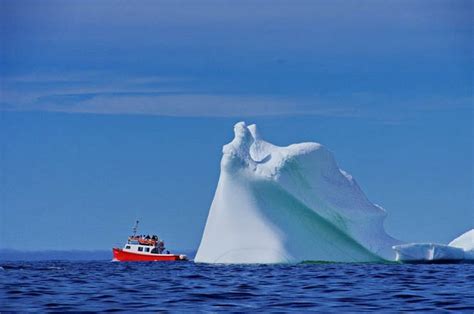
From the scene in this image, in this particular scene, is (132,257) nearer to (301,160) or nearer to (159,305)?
Result: (301,160)

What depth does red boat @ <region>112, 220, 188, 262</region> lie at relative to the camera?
49.2 meters

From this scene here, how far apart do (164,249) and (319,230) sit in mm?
19977

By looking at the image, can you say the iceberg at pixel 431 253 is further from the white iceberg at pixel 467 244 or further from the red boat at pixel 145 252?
the red boat at pixel 145 252

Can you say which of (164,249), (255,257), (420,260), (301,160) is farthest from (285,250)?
(164,249)

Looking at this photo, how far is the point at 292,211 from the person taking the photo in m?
33.2

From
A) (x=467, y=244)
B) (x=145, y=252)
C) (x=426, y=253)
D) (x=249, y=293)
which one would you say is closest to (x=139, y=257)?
(x=145, y=252)

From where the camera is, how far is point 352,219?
108 feet

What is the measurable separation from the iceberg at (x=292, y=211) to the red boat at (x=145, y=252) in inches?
616

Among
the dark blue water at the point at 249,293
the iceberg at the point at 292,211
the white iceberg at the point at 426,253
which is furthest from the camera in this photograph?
the white iceberg at the point at 426,253

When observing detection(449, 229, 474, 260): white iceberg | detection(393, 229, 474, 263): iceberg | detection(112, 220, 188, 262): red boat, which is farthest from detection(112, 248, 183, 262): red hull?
detection(393, 229, 474, 263): iceberg

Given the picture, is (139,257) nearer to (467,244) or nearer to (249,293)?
(467,244)

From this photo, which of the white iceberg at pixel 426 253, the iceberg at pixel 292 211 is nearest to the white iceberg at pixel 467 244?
the white iceberg at pixel 426 253

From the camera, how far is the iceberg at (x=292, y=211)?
3269 cm

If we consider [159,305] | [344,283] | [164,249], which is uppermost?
[164,249]
